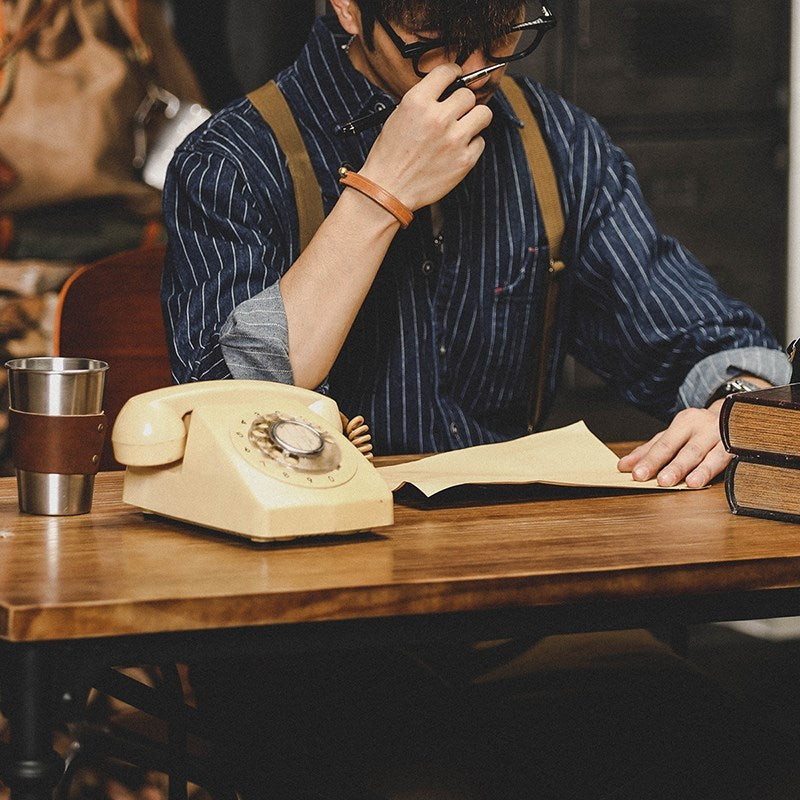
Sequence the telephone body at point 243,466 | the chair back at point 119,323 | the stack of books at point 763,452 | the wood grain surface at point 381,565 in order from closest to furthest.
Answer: the wood grain surface at point 381,565 → the telephone body at point 243,466 → the stack of books at point 763,452 → the chair back at point 119,323

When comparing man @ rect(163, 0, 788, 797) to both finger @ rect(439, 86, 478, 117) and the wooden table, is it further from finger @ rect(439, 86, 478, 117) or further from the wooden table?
the wooden table

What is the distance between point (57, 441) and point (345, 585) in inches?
13.9

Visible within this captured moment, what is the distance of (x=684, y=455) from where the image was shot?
4.19ft

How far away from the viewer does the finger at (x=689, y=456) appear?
1.25 meters

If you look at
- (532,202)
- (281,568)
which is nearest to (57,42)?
(532,202)

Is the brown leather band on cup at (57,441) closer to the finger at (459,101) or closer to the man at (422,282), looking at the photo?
the man at (422,282)

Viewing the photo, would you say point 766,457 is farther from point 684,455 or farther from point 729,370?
point 729,370

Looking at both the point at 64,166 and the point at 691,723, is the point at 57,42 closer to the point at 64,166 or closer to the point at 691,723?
the point at 64,166

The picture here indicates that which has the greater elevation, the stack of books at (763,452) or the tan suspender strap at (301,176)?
the tan suspender strap at (301,176)

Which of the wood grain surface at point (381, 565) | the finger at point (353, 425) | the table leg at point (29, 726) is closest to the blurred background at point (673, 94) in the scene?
the finger at point (353, 425)

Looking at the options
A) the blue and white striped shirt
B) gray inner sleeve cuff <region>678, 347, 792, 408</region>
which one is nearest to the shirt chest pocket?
the blue and white striped shirt

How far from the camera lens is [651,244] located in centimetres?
177

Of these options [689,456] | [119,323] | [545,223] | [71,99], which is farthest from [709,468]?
[71,99]

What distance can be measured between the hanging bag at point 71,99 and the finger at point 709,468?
1468 millimetres
